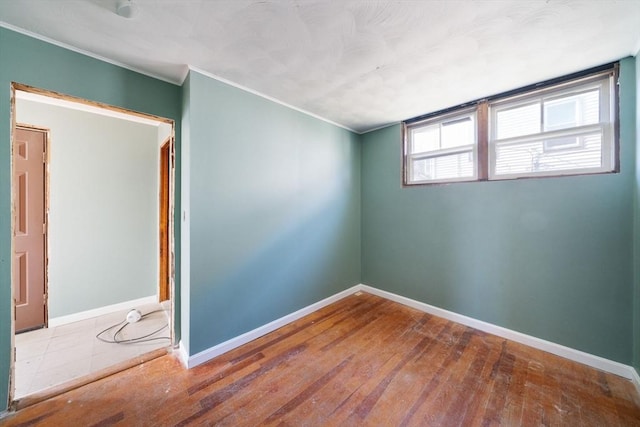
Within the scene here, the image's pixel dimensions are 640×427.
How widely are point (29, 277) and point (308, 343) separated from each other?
10.0 ft

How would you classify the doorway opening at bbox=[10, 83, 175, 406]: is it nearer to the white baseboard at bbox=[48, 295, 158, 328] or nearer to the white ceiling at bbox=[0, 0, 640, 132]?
the white baseboard at bbox=[48, 295, 158, 328]

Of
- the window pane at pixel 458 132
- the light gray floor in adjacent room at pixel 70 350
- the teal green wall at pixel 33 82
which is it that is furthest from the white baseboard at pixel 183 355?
the window pane at pixel 458 132

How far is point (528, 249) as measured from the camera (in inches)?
86.0

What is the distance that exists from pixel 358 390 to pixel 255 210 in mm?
1756

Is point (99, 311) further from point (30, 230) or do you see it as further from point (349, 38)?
point (349, 38)

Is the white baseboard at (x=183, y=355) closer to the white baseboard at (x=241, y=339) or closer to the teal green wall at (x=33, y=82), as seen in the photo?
the white baseboard at (x=241, y=339)

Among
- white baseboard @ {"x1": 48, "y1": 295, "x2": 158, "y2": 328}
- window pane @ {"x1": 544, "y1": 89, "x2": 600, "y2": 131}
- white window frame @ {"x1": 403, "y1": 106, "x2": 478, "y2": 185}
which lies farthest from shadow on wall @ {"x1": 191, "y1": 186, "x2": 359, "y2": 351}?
window pane @ {"x1": 544, "y1": 89, "x2": 600, "y2": 131}

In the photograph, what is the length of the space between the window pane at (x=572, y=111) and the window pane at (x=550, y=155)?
13cm

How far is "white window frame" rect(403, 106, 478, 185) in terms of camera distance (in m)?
2.54

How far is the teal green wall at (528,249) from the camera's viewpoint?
1809 millimetres

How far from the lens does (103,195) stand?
2818 mm

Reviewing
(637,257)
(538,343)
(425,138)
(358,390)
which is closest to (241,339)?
(358,390)

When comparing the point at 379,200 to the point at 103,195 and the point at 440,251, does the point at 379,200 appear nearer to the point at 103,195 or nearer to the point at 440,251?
the point at 440,251

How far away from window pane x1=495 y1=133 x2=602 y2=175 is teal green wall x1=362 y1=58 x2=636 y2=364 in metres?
0.15
